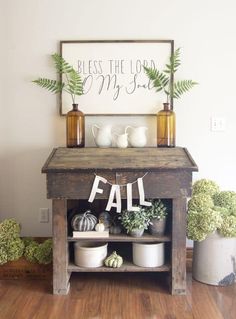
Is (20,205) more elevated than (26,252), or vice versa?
(20,205)

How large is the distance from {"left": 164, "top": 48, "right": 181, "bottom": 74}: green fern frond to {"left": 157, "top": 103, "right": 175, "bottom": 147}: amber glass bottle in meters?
0.25

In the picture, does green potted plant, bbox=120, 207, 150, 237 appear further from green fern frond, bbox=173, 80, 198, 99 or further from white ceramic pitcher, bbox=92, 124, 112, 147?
green fern frond, bbox=173, 80, 198, 99

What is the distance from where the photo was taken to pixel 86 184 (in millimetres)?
2314

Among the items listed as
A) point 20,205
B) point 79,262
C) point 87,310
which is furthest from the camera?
point 20,205

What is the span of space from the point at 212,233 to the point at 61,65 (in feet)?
4.94

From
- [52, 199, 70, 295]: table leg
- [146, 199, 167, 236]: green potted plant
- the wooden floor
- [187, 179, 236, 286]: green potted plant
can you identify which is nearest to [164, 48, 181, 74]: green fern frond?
[187, 179, 236, 286]: green potted plant

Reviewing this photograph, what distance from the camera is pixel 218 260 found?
8.26 ft

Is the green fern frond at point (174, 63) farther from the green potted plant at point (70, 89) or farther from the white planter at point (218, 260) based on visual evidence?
the white planter at point (218, 260)

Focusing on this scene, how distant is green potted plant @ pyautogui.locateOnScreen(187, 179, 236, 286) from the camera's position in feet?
7.95

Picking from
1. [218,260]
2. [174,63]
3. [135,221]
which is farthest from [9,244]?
[174,63]

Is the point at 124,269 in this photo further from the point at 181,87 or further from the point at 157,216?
the point at 181,87

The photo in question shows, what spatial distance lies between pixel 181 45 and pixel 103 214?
4.27 ft

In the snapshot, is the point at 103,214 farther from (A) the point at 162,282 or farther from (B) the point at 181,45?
(B) the point at 181,45

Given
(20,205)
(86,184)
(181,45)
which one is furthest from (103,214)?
(181,45)
